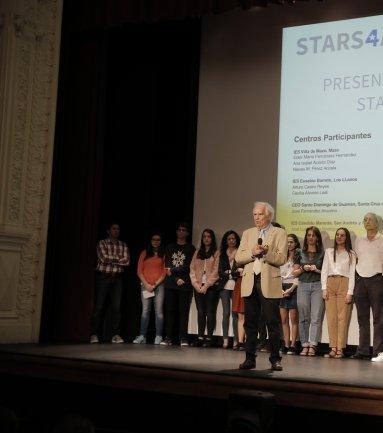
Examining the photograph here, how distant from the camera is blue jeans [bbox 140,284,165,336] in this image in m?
8.18

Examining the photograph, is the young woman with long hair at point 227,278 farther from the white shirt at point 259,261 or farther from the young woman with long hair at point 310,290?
the white shirt at point 259,261

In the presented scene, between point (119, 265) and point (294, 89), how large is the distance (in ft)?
8.89

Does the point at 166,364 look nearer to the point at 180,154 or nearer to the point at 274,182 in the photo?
the point at 274,182

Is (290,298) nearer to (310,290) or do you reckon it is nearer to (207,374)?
(310,290)

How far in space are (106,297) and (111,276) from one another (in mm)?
249

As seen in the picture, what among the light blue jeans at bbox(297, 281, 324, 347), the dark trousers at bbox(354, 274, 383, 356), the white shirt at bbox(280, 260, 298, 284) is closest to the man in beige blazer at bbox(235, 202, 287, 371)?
the dark trousers at bbox(354, 274, 383, 356)

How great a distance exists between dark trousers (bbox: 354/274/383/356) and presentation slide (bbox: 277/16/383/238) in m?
0.63

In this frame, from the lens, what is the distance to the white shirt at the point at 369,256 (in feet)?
23.4

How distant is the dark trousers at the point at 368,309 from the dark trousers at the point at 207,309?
1573 mm

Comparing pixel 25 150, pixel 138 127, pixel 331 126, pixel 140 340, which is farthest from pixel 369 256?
pixel 25 150

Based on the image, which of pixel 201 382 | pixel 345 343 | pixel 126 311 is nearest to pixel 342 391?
pixel 201 382

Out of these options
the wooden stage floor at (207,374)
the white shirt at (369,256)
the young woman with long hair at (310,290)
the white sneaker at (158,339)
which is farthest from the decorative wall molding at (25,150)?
the white shirt at (369,256)

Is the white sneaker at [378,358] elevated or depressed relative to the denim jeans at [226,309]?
depressed

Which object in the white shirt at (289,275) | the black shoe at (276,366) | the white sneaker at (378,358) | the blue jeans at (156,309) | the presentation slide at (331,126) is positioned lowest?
the white sneaker at (378,358)
